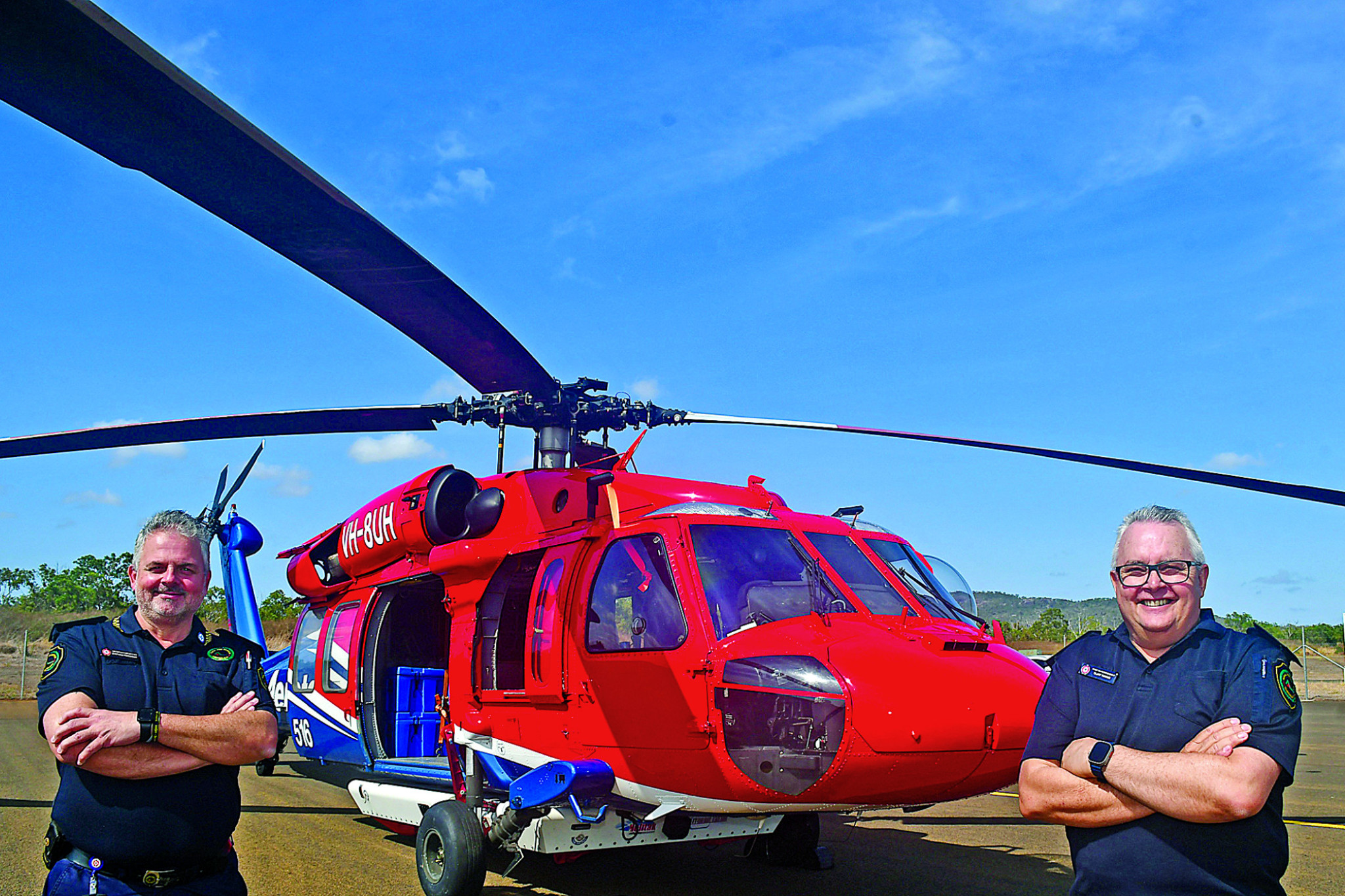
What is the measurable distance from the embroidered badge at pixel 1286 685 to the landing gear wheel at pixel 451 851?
16.8 ft

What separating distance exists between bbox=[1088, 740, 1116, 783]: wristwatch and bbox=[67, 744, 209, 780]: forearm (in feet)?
8.18

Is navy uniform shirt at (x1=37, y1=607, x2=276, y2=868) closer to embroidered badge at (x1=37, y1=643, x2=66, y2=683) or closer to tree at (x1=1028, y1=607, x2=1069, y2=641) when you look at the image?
embroidered badge at (x1=37, y1=643, x2=66, y2=683)

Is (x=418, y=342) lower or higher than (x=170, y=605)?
higher

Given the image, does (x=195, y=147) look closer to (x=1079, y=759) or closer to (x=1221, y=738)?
(x=1079, y=759)

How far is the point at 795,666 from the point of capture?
5.00 m

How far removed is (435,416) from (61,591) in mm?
80563

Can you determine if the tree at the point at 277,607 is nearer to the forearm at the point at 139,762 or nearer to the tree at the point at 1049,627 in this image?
the tree at the point at 1049,627

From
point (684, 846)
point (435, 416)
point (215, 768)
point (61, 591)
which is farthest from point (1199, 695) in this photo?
point (61, 591)

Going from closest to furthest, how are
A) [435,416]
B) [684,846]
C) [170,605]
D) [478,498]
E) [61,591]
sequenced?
1. [170,605]
2. [478,498]
3. [435,416]
4. [684,846]
5. [61,591]

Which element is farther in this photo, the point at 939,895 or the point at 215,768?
the point at 939,895

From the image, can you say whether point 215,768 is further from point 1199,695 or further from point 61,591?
point 61,591

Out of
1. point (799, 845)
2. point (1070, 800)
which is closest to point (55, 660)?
point (1070, 800)

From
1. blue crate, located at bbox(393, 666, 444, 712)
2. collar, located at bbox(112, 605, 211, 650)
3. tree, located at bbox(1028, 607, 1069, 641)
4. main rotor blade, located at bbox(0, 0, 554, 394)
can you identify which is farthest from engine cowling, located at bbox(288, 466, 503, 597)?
tree, located at bbox(1028, 607, 1069, 641)

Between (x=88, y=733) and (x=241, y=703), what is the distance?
433 millimetres
